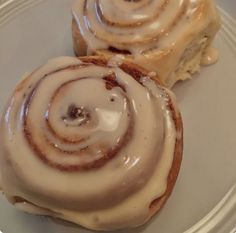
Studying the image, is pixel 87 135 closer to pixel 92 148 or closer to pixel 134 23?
pixel 92 148

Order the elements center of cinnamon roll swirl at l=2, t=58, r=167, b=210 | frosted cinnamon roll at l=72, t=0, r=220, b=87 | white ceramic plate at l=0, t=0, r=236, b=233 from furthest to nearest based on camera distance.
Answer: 1. frosted cinnamon roll at l=72, t=0, r=220, b=87
2. white ceramic plate at l=0, t=0, r=236, b=233
3. center of cinnamon roll swirl at l=2, t=58, r=167, b=210

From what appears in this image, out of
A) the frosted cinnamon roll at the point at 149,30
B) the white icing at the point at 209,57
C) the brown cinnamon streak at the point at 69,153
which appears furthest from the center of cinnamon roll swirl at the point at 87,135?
the white icing at the point at 209,57

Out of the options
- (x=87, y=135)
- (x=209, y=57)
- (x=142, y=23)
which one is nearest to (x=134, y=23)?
(x=142, y=23)

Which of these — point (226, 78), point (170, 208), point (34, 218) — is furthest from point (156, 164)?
point (226, 78)

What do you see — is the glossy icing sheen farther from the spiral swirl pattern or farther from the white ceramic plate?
the white ceramic plate

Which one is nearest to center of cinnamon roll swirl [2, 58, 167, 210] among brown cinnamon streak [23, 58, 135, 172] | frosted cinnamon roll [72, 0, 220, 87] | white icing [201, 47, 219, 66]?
brown cinnamon streak [23, 58, 135, 172]

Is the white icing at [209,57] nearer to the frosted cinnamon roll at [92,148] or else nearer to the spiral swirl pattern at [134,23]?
A: the spiral swirl pattern at [134,23]
